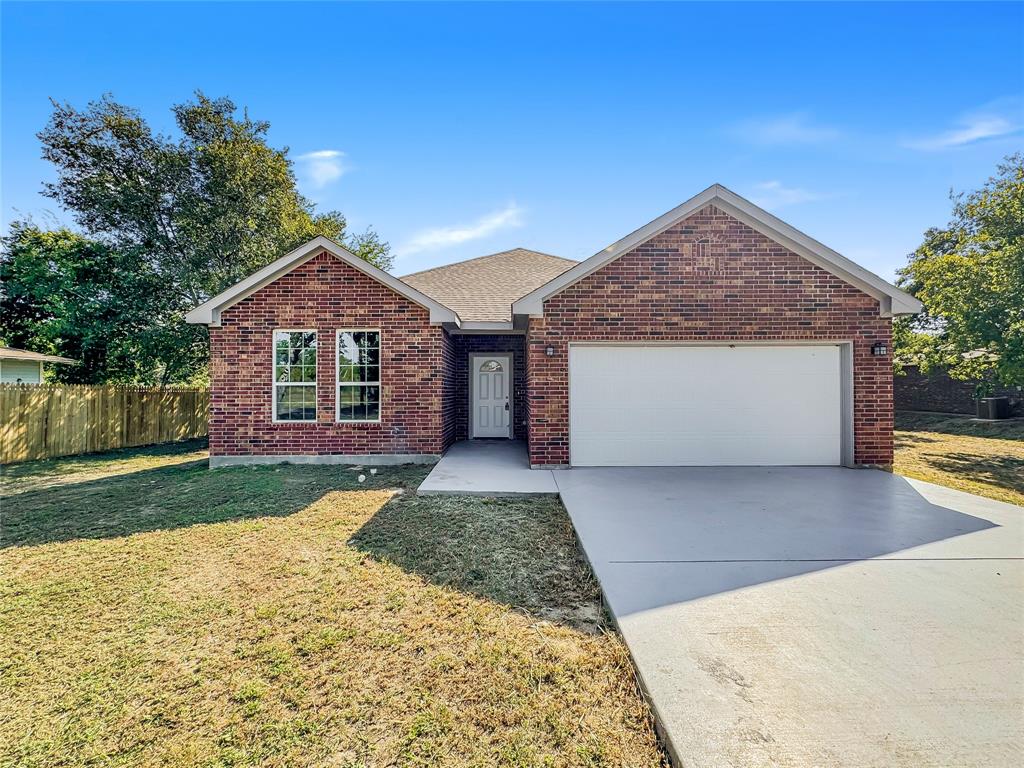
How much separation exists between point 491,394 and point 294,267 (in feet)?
18.2

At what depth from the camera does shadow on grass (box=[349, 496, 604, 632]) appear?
3.69 meters

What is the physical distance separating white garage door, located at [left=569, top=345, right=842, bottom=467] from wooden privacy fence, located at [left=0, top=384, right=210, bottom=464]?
12.8m

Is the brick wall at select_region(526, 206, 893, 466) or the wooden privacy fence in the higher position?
the brick wall at select_region(526, 206, 893, 466)

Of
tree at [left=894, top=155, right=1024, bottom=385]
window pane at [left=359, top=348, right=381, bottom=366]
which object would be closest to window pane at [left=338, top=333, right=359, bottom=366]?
window pane at [left=359, top=348, right=381, bottom=366]

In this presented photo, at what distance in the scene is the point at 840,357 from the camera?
324 inches

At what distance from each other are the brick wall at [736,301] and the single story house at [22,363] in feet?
60.3

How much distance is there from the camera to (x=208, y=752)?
7.31ft

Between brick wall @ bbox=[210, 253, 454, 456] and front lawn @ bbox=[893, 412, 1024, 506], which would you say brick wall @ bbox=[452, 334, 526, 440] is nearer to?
brick wall @ bbox=[210, 253, 454, 456]

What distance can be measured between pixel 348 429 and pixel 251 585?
18.1 feet

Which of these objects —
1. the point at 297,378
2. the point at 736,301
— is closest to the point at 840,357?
the point at 736,301

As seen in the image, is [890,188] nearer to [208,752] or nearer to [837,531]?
[837,531]

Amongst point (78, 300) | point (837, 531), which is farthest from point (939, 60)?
point (78, 300)

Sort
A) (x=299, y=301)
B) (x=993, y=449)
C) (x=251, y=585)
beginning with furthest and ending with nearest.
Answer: (x=993, y=449)
(x=299, y=301)
(x=251, y=585)

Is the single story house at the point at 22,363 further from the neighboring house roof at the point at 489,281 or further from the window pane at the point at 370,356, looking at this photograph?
the window pane at the point at 370,356
